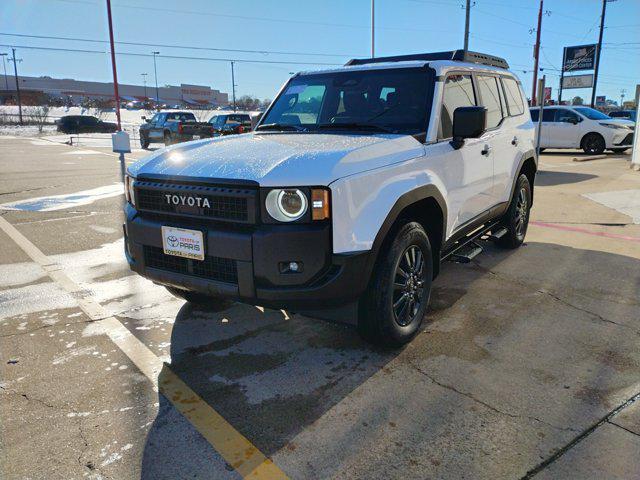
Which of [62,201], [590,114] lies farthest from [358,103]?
[590,114]

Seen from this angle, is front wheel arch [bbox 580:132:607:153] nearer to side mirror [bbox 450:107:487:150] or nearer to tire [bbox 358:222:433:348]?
side mirror [bbox 450:107:487:150]

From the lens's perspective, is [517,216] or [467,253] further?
[517,216]

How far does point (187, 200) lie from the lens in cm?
315

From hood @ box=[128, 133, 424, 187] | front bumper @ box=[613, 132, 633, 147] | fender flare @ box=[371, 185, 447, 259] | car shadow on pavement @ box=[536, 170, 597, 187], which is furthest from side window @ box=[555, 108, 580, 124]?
hood @ box=[128, 133, 424, 187]

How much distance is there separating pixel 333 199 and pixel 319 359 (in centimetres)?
122

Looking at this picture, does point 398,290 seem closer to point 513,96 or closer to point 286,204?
point 286,204

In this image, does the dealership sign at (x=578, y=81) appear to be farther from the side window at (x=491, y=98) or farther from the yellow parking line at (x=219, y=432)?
the yellow parking line at (x=219, y=432)

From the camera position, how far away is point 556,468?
93.1 inches

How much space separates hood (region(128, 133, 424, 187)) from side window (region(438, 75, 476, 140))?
1.86 feet

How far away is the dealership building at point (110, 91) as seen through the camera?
125 meters

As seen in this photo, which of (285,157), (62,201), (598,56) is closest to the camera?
(285,157)

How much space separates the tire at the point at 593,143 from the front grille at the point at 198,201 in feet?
61.0

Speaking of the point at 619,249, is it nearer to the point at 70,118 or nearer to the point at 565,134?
the point at 565,134

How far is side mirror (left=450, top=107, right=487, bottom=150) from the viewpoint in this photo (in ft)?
12.3
